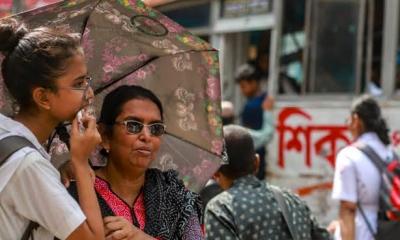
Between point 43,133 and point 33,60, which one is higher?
point 33,60

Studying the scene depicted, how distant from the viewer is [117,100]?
115 inches

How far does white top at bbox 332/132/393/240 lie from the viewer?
16.7ft

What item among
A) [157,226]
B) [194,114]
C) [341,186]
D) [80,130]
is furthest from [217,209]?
[341,186]

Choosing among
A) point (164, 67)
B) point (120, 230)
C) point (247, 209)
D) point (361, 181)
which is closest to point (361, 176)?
point (361, 181)

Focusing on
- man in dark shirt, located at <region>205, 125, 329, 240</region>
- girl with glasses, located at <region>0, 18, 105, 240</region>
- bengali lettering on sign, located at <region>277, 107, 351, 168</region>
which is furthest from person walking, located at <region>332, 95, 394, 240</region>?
girl with glasses, located at <region>0, 18, 105, 240</region>

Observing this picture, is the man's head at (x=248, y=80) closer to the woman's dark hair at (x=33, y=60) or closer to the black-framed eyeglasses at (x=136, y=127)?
the black-framed eyeglasses at (x=136, y=127)

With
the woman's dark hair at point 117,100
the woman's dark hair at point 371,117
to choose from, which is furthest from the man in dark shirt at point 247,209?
the woman's dark hair at point 371,117

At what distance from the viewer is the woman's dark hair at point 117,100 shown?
2906mm

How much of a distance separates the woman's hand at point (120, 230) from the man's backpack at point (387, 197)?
2711 millimetres

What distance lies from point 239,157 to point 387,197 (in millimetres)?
1613

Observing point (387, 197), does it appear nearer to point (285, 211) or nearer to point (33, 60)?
point (285, 211)

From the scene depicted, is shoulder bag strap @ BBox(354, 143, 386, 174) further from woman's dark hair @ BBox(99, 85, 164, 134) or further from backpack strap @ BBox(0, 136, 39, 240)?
backpack strap @ BBox(0, 136, 39, 240)

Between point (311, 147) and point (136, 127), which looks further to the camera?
point (311, 147)

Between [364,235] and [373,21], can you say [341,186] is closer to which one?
[364,235]
